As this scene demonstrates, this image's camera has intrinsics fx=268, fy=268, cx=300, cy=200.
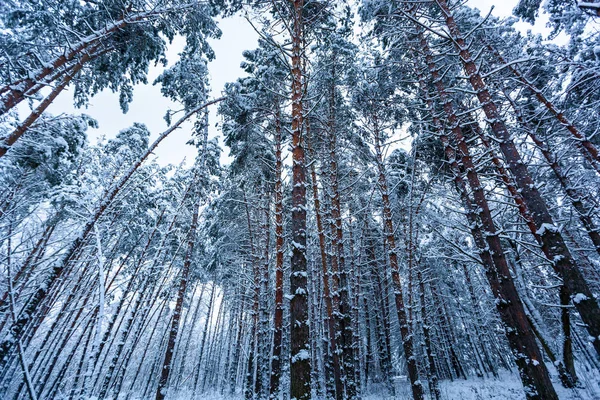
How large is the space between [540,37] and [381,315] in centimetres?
1637

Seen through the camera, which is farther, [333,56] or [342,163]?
[342,163]

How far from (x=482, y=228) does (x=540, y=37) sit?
11470 millimetres

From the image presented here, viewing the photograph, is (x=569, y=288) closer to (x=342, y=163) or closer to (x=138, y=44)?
(x=342, y=163)

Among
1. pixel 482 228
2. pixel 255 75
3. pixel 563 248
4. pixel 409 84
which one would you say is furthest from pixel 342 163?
pixel 563 248

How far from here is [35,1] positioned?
313 inches

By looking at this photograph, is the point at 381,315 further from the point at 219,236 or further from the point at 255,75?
the point at 255,75

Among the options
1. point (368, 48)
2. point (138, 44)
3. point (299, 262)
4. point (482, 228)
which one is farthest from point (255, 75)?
point (482, 228)

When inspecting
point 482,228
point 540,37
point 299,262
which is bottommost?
point 299,262

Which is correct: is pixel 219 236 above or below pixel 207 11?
below

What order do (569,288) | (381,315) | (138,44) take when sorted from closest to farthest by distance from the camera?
(569,288)
(138,44)
(381,315)

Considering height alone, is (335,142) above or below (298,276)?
above

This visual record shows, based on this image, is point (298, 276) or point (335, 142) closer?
A: point (298, 276)

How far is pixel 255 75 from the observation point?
11383mm

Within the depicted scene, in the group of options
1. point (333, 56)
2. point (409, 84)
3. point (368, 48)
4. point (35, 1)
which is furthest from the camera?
point (368, 48)
